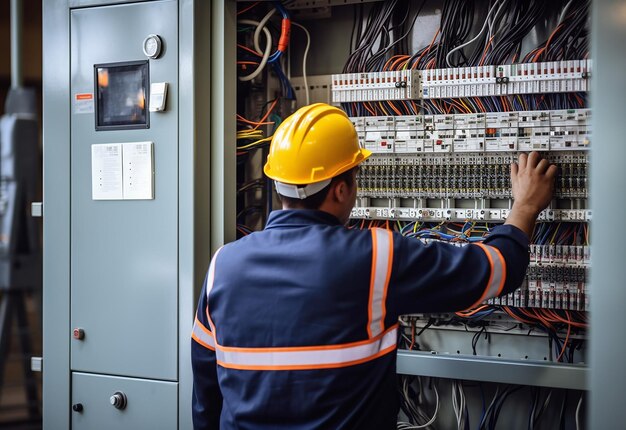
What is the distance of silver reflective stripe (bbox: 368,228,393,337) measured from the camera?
1405mm

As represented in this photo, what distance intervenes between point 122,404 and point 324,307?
3.54 feet

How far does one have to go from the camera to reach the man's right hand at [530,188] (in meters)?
1.73

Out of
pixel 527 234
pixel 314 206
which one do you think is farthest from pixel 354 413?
pixel 527 234

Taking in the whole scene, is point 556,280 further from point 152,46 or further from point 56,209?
point 56,209

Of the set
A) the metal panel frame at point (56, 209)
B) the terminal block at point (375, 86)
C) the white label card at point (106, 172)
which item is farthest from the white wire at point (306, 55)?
the metal panel frame at point (56, 209)

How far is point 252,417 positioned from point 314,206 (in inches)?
20.2

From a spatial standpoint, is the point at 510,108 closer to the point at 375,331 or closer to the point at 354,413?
the point at 375,331

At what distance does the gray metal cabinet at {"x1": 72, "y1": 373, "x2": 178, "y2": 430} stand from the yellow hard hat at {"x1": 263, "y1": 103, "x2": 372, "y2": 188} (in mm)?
929

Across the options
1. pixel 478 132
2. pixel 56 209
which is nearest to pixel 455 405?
pixel 478 132

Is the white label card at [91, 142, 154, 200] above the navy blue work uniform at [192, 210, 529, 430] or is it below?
above

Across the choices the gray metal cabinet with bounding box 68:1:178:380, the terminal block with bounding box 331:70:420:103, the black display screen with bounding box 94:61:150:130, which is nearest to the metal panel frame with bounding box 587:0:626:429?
the terminal block with bounding box 331:70:420:103

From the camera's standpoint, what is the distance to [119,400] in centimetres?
214

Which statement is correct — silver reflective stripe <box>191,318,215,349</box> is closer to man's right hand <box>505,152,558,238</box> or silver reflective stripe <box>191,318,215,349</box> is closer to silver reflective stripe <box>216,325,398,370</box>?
silver reflective stripe <box>216,325,398,370</box>

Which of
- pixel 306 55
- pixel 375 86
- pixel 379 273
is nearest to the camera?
pixel 379 273
